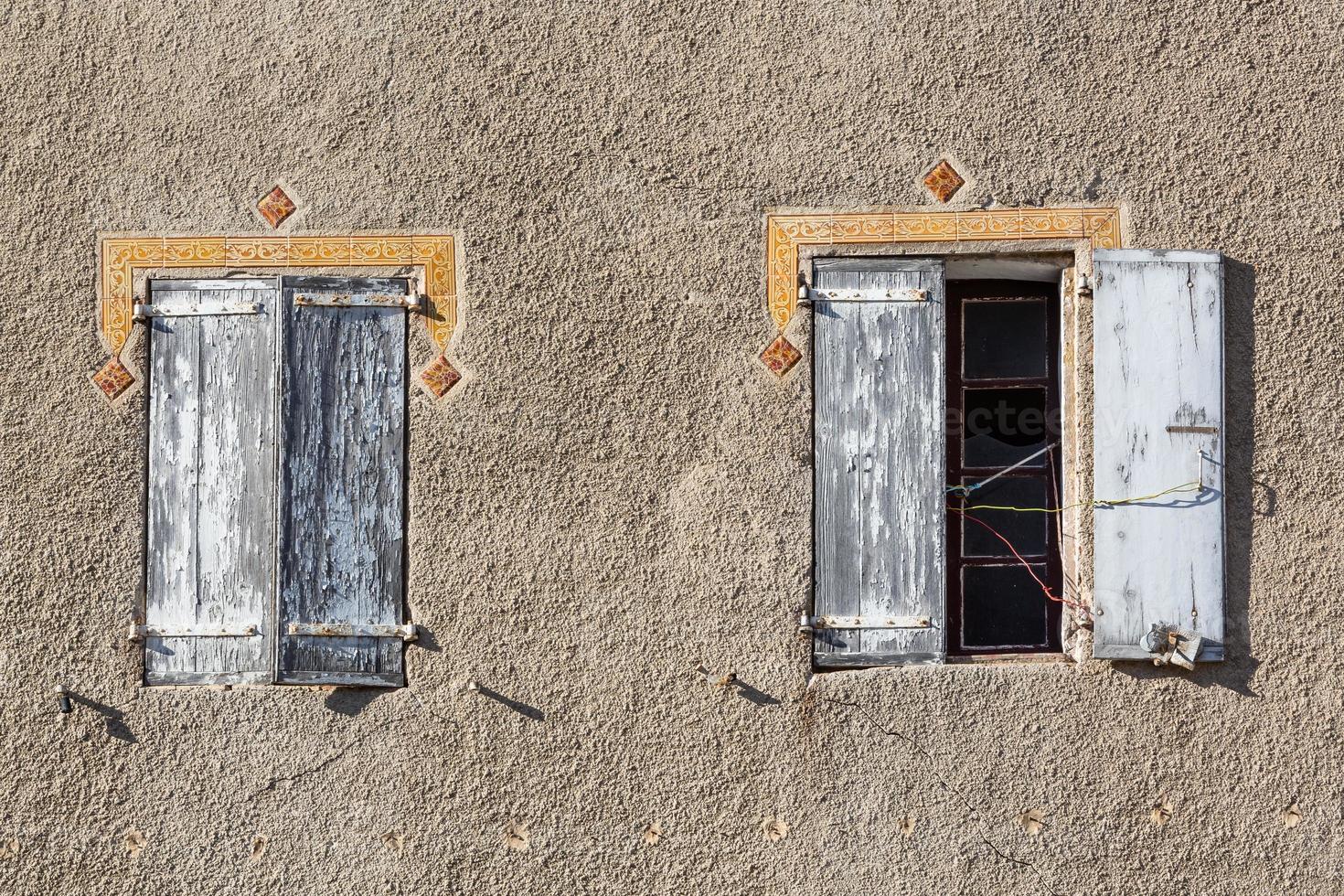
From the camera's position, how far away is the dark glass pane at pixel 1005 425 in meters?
3.93

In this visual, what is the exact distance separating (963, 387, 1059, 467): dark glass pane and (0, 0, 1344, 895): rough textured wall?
1.92 feet

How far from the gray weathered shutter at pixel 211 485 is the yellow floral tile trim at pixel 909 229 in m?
1.60

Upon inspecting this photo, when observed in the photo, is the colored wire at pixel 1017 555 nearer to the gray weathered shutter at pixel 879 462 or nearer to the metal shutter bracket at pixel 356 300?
the gray weathered shutter at pixel 879 462

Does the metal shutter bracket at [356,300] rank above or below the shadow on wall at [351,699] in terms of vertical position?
above

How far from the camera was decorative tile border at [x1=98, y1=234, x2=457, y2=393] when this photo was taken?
3754mm

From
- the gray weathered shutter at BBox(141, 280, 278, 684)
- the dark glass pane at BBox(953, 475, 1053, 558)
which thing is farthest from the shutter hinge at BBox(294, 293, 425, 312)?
the dark glass pane at BBox(953, 475, 1053, 558)

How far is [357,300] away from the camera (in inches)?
147

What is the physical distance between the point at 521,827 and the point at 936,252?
2216mm

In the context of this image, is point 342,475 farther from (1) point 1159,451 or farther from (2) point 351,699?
(1) point 1159,451

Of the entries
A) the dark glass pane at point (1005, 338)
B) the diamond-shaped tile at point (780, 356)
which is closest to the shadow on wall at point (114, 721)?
the diamond-shaped tile at point (780, 356)

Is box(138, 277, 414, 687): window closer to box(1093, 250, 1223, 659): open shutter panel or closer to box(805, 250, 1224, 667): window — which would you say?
box(805, 250, 1224, 667): window

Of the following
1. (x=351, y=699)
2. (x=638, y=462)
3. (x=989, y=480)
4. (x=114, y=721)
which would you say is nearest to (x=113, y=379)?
(x=114, y=721)

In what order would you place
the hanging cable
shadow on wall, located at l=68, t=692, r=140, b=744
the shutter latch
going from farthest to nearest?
the hanging cable, shadow on wall, located at l=68, t=692, r=140, b=744, the shutter latch

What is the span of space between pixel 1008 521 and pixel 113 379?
2906 mm
